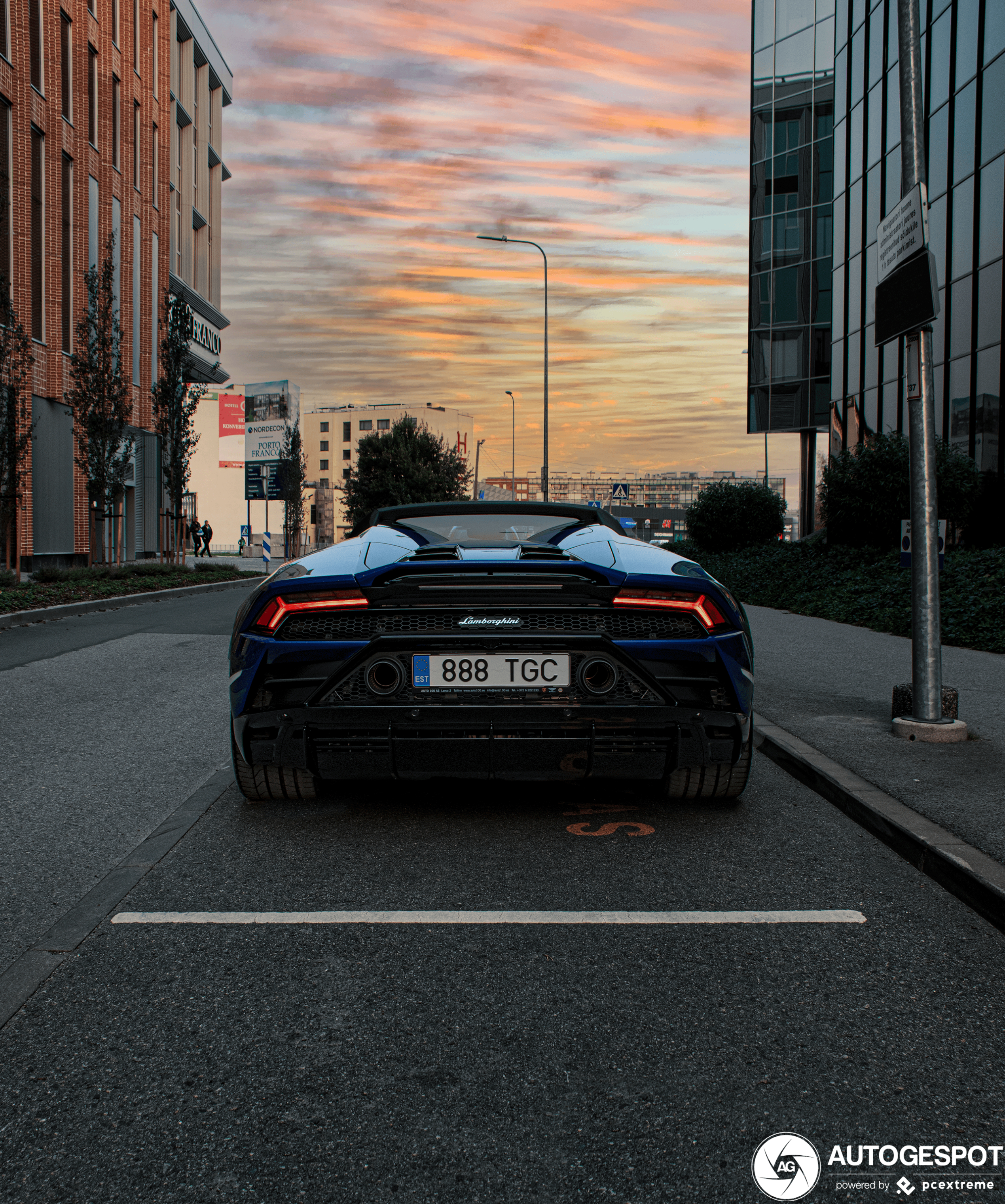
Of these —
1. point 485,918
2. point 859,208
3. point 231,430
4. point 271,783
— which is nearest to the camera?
point 485,918

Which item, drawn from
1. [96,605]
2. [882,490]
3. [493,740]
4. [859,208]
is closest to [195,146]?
[859,208]

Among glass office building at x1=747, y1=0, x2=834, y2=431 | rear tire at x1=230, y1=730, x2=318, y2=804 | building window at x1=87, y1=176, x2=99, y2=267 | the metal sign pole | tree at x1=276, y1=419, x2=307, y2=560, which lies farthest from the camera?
tree at x1=276, y1=419, x2=307, y2=560

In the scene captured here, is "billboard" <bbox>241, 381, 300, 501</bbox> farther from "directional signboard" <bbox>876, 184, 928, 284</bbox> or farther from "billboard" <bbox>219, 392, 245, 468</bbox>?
"directional signboard" <bbox>876, 184, 928, 284</bbox>

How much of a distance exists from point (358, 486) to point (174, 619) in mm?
47532

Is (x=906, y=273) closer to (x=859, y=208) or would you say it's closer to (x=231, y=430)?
(x=859, y=208)

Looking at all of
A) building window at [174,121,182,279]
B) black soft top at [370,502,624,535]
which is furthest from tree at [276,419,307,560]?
black soft top at [370,502,624,535]

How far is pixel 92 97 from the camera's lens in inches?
1147

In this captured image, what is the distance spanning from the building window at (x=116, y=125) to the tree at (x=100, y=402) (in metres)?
10.5

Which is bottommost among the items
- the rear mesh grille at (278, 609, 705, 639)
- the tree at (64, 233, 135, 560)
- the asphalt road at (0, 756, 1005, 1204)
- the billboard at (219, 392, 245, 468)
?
the asphalt road at (0, 756, 1005, 1204)

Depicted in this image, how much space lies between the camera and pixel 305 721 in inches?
141

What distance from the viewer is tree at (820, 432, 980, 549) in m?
18.0

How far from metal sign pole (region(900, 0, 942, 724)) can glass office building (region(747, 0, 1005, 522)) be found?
17.8 feet

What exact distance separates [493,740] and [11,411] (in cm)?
1642

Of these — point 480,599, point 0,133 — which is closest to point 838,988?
point 480,599
